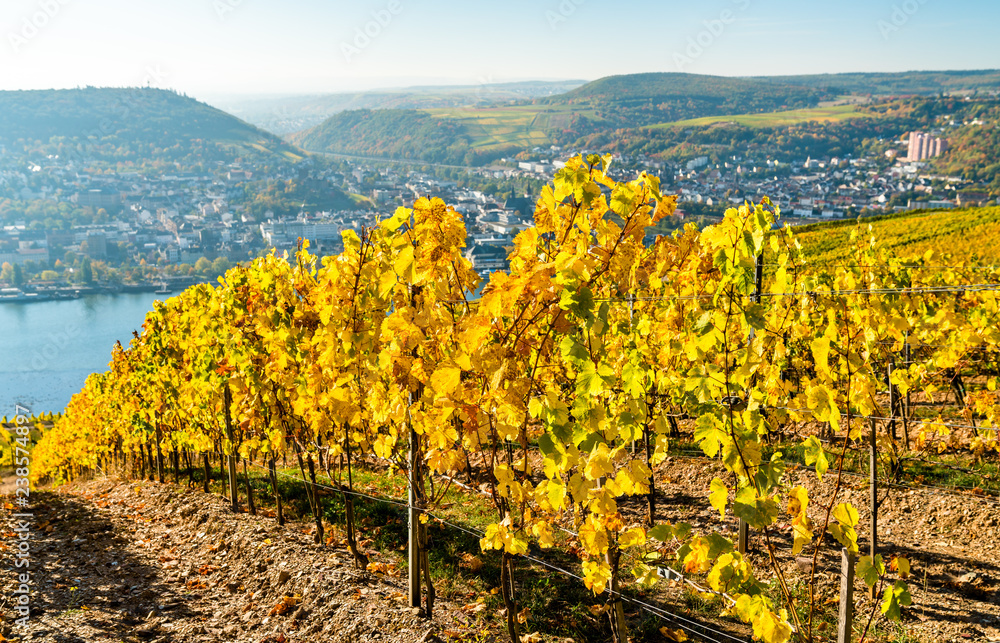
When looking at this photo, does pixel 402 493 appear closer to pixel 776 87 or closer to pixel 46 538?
pixel 46 538

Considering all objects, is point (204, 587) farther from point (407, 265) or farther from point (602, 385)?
point (602, 385)

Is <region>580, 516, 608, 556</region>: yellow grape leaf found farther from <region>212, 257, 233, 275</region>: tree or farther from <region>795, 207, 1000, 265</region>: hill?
<region>212, 257, 233, 275</region>: tree

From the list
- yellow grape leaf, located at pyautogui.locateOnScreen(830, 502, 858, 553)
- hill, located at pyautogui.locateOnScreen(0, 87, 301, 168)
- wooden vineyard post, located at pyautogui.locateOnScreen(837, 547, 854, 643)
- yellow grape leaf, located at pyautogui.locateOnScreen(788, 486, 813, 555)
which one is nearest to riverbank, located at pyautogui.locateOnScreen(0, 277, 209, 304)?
hill, located at pyautogui.locateOnScreen(0, 87, 301, 168)

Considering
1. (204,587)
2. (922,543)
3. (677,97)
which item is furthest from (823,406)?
(677,97)

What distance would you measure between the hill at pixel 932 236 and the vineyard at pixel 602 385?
1782 cm

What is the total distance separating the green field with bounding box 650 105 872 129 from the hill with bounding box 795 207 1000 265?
4605 inches

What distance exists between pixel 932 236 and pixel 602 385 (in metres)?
31.5

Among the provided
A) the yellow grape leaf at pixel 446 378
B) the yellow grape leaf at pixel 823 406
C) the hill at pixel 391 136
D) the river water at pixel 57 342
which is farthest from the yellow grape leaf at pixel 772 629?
the hill at pixel 391 136

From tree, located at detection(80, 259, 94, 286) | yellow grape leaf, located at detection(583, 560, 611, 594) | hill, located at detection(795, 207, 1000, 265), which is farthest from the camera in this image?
tree, located at detection(80, 259, 94, 286)

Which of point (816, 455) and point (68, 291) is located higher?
point (816, 455)

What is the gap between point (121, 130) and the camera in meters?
149

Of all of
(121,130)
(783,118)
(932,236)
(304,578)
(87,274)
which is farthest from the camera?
(783,118)

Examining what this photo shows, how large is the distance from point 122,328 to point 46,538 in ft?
250

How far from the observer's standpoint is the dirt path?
4270mm
